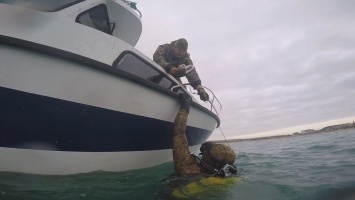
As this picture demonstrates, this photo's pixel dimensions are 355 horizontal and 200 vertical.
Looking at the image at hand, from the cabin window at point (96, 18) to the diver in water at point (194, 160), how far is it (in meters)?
1.79

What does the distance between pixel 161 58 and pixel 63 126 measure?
2.37 metres

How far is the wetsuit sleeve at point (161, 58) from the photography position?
173 inches

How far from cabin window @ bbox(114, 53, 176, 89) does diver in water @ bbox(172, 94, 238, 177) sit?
2.04ft

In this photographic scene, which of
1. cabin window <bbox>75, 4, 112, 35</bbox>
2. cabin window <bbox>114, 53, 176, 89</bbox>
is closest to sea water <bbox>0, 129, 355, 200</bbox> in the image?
cabin window <bbox>114, 53, 176, 89</bbox>

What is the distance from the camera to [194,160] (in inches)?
141

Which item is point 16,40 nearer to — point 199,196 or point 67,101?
point 67,101

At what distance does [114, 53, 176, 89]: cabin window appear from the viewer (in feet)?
11.4

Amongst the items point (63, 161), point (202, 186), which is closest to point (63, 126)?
point (63, 161)

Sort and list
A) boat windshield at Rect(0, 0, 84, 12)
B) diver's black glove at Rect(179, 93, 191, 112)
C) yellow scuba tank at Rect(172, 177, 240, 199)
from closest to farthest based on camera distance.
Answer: yellow scuba tank at Rect(172, 177, 240, 199)
boat windshield at Rect(0, 0, 84, 12)
diver's black glove at Rect(179, 93, 191, 112)

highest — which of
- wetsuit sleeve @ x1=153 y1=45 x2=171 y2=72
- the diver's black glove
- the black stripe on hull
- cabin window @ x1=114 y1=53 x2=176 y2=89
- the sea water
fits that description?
wetsuit sleeve @ x1=153 y1=45 x2=171 y2=72

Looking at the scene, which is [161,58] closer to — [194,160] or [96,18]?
[96,18]

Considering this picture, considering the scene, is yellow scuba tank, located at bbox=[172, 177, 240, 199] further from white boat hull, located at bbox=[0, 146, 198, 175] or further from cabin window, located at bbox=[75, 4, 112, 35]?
cabin window, located at bbox=[75, 4, 112, 35]

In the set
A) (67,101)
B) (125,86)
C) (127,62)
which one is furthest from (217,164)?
(67,101)

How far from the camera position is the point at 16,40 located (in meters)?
2.51
